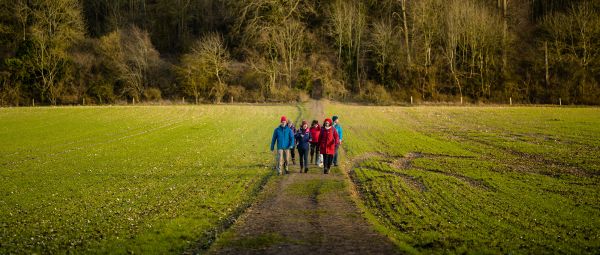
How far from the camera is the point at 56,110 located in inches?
2505

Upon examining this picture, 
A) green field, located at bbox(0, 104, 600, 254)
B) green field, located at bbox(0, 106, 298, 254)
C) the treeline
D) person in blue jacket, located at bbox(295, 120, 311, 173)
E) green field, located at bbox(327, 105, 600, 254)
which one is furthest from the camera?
the treeline

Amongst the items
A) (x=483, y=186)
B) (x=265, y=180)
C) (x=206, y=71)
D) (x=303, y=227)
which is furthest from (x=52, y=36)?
(x=303, y=227)

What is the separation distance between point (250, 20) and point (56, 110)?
34.8 metres

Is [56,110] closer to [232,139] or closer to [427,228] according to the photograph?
[232,139]

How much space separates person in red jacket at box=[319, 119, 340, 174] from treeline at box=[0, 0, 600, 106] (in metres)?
A: 54.7

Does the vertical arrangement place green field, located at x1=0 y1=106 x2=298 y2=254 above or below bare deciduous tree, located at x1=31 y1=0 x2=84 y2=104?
below

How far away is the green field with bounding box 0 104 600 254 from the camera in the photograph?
41.3 ft

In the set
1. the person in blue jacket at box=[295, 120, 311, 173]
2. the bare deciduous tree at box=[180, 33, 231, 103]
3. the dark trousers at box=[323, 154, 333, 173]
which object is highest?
the bare deciduous tree at box=[180, 33, 231, 103]

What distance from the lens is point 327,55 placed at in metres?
88.2

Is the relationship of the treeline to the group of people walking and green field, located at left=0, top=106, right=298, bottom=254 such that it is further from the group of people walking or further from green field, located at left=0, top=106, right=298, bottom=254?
the group of people walking

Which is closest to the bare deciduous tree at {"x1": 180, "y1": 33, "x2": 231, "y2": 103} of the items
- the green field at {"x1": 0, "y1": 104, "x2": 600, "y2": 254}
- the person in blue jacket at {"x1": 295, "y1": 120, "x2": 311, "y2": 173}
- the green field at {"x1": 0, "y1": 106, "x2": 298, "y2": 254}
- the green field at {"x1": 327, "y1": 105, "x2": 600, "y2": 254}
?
the green field at {"x1": 0, "y1": 106, "x2": 298, "y2": 254}

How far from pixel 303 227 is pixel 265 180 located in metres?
7.44

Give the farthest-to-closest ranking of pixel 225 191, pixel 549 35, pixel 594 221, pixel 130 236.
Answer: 1. pixel 549 35
2. pixel 225 191
3. pixel 594 221
4. pixel 130 236

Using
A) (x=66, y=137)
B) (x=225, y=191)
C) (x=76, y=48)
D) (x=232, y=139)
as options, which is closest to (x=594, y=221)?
(x=225, y=191)
